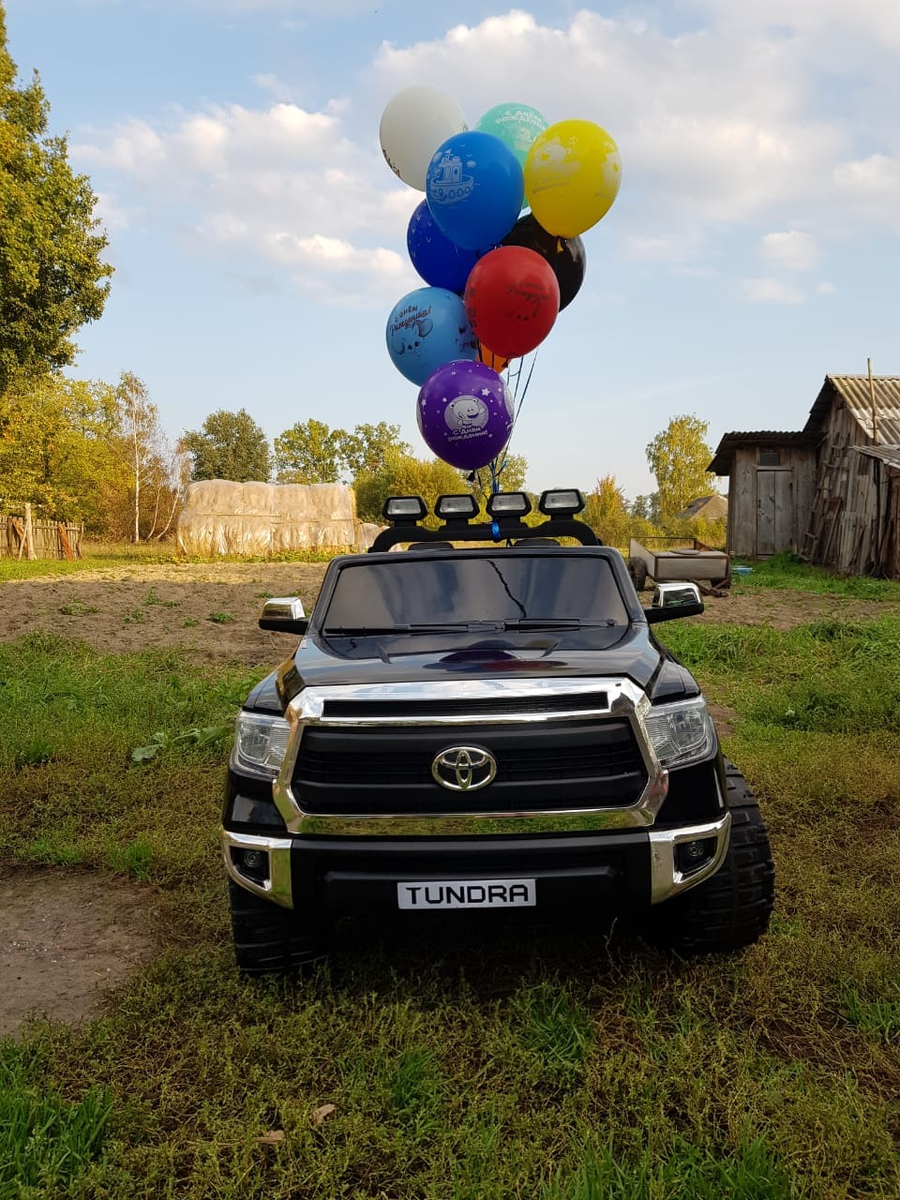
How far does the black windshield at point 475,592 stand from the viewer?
3.83 metres

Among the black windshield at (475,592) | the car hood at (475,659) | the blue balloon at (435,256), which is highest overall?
the blue balloon at (435,256)

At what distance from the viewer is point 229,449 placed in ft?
241

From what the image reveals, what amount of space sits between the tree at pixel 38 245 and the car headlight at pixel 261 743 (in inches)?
753

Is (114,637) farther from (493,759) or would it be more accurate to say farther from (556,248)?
(493,759)

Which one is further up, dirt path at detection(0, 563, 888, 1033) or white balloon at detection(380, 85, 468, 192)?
white balloon at detection(380, 85, 468, 192)

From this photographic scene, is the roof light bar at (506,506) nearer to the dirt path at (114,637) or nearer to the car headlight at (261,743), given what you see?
the car headlight at (261,743)

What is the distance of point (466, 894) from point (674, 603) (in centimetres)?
185

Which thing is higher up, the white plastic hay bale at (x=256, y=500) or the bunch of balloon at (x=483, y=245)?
the bunch of balloon at (x=483, y=245)

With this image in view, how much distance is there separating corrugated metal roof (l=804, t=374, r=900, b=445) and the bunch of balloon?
15.5 metres

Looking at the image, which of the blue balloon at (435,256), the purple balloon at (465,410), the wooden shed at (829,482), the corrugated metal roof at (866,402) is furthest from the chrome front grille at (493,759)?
the corrugated metal roof at (866,402)

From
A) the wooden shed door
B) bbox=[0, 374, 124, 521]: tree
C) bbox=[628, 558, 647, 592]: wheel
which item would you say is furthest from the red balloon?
bbox=[0, 374, 124, 521]: tree

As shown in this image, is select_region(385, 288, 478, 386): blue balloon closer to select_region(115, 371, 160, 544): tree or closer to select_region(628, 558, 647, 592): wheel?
select_region(628, 558, 647, 592): wheel

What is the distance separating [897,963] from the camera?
10.3ft

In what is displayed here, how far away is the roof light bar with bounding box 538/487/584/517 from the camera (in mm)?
4777
